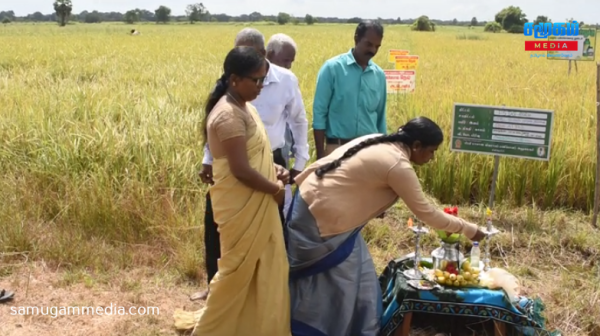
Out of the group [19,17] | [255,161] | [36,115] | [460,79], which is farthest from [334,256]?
[19,17]

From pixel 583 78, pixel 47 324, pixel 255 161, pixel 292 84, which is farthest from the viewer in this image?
pixel 583 78

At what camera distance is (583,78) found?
32.9 ft

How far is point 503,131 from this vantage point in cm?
402

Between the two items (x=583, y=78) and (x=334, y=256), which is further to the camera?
(x=583, y=78)

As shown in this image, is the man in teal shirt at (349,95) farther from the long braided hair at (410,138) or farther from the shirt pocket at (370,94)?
the long braided hair at (410,138)

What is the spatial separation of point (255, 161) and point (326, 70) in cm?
147

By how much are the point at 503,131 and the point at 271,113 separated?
1.77m

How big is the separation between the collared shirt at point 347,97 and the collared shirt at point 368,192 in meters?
1.15

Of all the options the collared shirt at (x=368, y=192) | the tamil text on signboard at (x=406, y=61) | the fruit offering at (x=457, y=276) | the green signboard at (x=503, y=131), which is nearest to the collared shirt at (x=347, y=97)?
the green signboard at (x=503, y=131)

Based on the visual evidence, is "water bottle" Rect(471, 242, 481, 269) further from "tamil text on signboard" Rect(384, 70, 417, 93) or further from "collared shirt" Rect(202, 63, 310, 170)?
"tamil text on signboard" Rect(384, 70, 417, 93)

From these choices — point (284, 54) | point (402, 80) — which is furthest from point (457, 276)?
point (402, 80)

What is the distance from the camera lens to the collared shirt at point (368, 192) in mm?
2498

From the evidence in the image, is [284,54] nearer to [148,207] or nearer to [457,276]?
[148,207]

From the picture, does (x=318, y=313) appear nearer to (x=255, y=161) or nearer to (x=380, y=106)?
(x=255, y=161)
